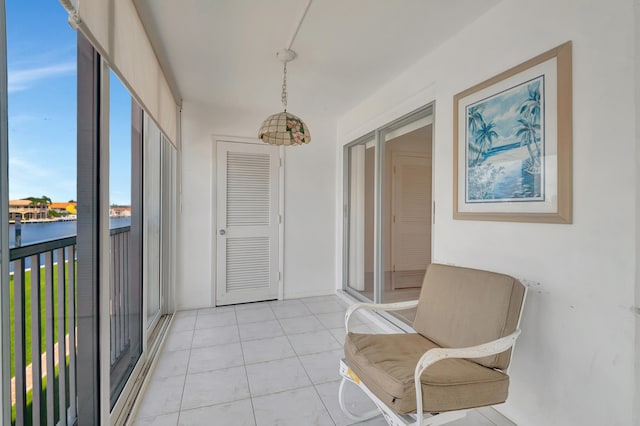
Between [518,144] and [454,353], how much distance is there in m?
1.18

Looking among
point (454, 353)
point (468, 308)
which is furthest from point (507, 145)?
point (454, 353)

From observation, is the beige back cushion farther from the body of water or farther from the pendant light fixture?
the body of water

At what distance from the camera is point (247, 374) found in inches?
82.7

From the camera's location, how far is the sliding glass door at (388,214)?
3.13 m

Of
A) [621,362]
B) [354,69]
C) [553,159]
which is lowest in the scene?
[621,362]

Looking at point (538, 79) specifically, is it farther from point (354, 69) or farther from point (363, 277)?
point (363, 277)

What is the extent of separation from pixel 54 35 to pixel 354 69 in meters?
2.12

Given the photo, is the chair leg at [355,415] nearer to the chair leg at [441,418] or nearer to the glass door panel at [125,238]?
the chair leg at [441,418]

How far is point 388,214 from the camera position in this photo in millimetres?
3330

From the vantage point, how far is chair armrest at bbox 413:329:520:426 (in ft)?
3.94

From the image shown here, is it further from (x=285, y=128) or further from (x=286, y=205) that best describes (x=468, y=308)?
(x=286, y=205)

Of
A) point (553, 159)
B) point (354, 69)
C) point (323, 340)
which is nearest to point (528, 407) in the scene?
point (553, 159)

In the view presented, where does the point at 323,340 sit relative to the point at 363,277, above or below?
below

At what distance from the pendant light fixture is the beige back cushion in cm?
139
